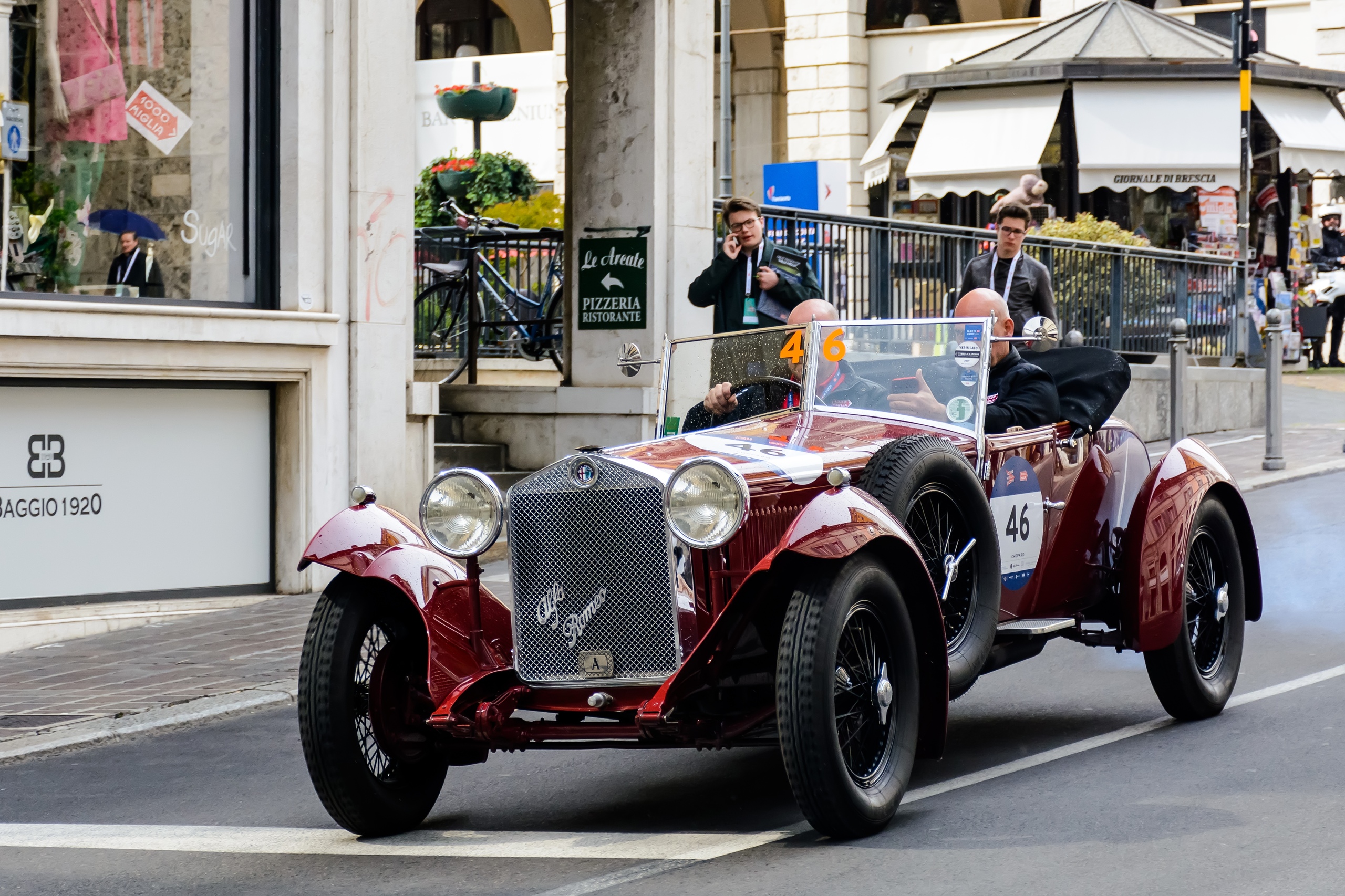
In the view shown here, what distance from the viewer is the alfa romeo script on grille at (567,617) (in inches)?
216

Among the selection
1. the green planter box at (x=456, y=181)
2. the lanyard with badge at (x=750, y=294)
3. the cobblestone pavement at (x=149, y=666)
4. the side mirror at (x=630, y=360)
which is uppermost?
the green planter box at (x=456, y=181)

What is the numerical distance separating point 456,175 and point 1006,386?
19.7 meters

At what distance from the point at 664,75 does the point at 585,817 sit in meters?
8.51

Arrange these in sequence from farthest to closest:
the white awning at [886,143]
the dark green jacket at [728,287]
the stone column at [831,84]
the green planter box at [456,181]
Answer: the stone column at [831,84] < the white awning at [886,143] < the green planter box at [456,181] < the dark green jacket at [728,287]

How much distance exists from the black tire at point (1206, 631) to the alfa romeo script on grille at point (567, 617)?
240 cm

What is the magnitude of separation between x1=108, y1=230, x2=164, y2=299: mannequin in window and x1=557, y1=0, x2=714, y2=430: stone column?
3492 mm

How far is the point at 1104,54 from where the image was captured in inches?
995

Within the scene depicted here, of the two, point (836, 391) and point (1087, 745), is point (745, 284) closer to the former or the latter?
point (836, 391)

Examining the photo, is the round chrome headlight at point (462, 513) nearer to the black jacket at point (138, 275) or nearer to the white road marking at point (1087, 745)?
the white road marking at point (1087, 745)

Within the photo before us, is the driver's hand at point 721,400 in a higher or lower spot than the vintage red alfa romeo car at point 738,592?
higher

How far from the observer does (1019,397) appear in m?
6.81

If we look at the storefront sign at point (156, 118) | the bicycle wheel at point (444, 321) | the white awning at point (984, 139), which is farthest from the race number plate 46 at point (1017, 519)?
the white awning at point (984, 139)

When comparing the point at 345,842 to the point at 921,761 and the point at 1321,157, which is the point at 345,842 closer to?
the point at 921,761


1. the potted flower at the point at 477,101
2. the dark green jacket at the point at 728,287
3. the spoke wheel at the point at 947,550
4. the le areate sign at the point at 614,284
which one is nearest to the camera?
the spoke wheel at the point at 947,550
